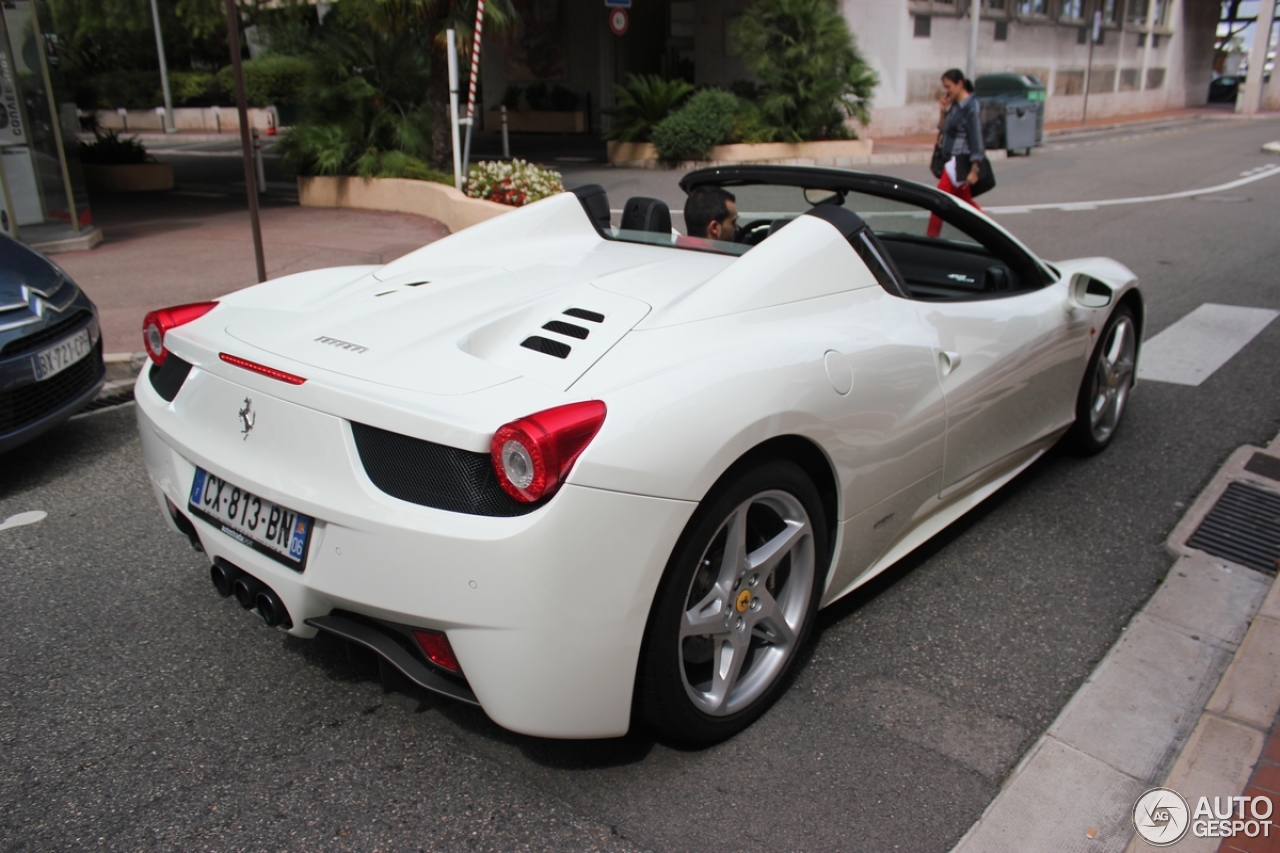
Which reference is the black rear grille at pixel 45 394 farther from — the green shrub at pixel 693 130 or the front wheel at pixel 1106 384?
the green shrub at pixel 693 130

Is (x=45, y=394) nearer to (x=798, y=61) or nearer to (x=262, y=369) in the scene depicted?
(x=262, y=369)

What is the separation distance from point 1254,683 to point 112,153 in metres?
18.4

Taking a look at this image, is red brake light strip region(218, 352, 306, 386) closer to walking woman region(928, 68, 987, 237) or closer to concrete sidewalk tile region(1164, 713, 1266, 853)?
concrete sidewalk tile region(1164, 713, 1266, 853)

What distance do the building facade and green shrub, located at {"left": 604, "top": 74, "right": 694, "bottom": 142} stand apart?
3639 mm

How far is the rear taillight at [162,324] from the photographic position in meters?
3.16

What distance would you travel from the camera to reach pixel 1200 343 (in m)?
7.00

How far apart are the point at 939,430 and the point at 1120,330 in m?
2.06

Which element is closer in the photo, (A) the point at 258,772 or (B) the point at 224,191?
(A) the point at 258,772

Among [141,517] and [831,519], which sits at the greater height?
[831,519]

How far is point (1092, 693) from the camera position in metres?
3.04

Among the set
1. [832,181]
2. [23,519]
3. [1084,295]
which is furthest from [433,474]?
[1084,295]

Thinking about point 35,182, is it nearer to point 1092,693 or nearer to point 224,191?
point 224,191

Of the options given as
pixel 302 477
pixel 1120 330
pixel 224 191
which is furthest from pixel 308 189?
pixel 302 477

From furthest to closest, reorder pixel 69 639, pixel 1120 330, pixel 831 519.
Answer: pixel 1120 330
pixel 69 639
pixel 831 519
